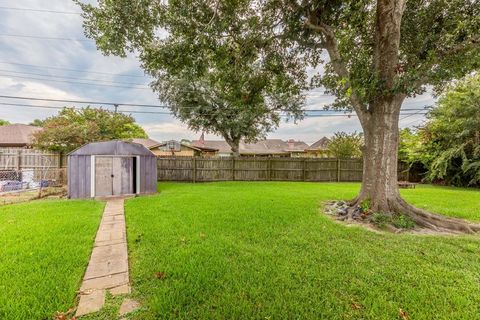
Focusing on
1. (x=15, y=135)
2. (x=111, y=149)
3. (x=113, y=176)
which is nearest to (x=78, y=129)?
(x=111, y=149)

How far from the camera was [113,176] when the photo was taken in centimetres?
954

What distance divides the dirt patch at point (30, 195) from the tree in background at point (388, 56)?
10.7m

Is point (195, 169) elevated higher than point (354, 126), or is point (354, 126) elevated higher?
point (354, 126)

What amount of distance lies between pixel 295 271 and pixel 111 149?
888 cm

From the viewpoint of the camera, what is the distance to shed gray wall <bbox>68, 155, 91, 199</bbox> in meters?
8.87

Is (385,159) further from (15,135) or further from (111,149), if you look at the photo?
(15,135)

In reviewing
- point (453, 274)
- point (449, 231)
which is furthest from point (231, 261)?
point (449, 231)

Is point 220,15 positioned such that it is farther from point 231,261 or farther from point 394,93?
point 231,261

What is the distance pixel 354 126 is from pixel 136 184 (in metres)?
17.5

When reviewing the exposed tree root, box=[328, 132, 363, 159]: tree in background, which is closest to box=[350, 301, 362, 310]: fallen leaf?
the exposed tree root

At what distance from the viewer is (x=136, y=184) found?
32.8ft

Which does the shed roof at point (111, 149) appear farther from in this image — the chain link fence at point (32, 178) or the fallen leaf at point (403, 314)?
the fallen leaf at point (403, 314)

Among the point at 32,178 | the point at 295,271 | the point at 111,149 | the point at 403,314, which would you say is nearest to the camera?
the point at 403,314

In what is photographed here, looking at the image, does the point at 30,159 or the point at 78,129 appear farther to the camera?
the point at 30,159
